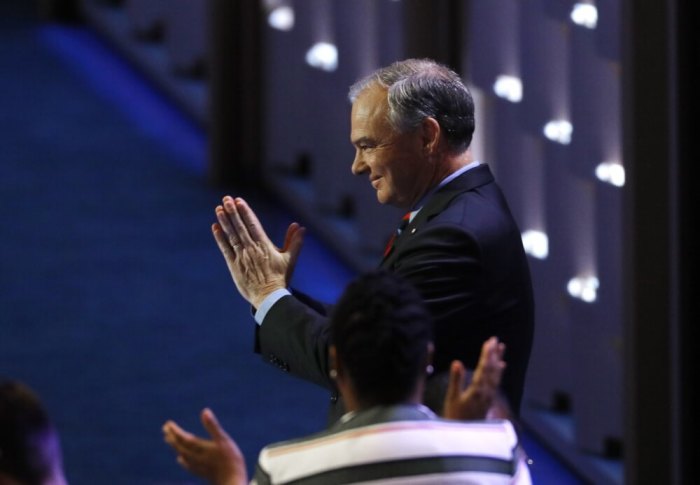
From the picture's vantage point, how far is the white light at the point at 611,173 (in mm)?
4930

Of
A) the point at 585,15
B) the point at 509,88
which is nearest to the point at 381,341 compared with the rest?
the point at 585,15

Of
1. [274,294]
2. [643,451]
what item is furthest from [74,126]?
[274,294]

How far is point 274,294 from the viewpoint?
298cm

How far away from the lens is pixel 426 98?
9.66ft

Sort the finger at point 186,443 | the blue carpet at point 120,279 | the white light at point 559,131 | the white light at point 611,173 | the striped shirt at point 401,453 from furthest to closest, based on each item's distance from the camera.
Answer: the blue carpet at point 120,279
the white light at point 559,131
the white light at point 611,173
the finger at point 186,443
the striped shirt at point 401,453

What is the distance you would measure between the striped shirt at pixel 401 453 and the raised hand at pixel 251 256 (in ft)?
2.37

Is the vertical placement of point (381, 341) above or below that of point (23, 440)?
above

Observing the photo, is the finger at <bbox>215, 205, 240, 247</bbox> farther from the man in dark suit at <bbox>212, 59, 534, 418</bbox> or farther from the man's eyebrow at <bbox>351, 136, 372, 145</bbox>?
the man's eyebrow at <bbox>351, 136, 372, 145</bbox>

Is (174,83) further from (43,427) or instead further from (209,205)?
(43,427)

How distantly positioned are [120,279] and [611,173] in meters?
2.85

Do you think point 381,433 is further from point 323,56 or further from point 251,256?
point 323,56

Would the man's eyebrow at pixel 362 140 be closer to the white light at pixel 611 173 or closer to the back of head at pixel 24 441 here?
the back of head at pixel 24 441

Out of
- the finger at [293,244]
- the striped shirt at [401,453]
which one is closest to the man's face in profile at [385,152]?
the finger at [293,244]

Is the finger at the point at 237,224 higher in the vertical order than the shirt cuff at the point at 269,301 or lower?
higher
